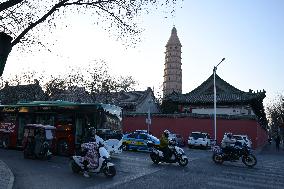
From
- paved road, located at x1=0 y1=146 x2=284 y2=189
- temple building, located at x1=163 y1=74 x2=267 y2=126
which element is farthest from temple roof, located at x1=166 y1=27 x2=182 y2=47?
paved road, located at x1=0 y1=146 x2=284 y2=189

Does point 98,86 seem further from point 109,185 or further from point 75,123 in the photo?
point 109,185

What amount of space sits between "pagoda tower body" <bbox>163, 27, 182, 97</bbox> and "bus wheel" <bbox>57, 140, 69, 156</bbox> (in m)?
80.7

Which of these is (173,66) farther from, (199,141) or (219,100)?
(199,141)

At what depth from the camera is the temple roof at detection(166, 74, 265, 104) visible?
42281mm

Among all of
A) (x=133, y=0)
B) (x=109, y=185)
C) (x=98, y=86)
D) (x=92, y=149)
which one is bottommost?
(x=109, y=185)

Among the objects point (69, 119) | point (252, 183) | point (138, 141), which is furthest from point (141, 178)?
point (138, 141)

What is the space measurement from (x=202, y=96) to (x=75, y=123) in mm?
28971

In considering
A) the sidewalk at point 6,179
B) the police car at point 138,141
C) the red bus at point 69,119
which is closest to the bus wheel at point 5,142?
the red bus at point 69,119

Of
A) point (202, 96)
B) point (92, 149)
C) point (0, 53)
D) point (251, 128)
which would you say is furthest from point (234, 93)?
point (0, 53)

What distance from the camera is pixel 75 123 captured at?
1841cm

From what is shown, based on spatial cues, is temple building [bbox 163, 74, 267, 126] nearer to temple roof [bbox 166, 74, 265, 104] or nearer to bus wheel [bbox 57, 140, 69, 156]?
temple roof [bbox 166, 74, 265, 104]

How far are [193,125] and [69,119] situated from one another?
2217 cm

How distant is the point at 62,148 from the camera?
18.7 metres

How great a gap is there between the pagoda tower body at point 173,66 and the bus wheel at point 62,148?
265 ft
